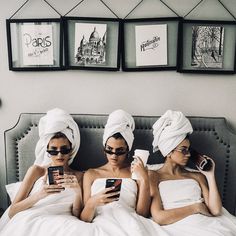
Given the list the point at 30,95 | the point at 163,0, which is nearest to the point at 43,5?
the point at 30,95

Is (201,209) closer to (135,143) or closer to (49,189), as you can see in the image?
(135,143)

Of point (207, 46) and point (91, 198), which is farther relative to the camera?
point (207, 46)

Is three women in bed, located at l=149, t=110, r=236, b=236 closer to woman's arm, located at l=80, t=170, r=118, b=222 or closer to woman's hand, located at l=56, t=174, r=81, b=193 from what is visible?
woman's arm, located at l=80, t=170, r=118, b=222

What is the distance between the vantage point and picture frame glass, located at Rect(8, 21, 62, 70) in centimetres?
246

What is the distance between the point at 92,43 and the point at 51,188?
3.42 ft

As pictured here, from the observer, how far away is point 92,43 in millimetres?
2447

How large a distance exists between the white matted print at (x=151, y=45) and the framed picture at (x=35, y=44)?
549 millimetres

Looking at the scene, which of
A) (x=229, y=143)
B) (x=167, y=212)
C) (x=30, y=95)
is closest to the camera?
(x=167, y=212)

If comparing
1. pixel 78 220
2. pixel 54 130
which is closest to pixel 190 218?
pixel 78 220

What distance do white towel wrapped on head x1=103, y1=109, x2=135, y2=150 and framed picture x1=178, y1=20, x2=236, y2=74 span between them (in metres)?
0.56

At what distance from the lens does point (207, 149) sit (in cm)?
243

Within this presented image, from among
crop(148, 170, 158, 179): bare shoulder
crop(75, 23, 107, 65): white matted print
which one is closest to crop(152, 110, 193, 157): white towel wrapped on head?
crop(148, 170, 158, 179): bare shoulder

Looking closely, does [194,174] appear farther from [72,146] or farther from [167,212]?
[72,146]

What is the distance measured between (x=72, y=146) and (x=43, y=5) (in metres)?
1.02
